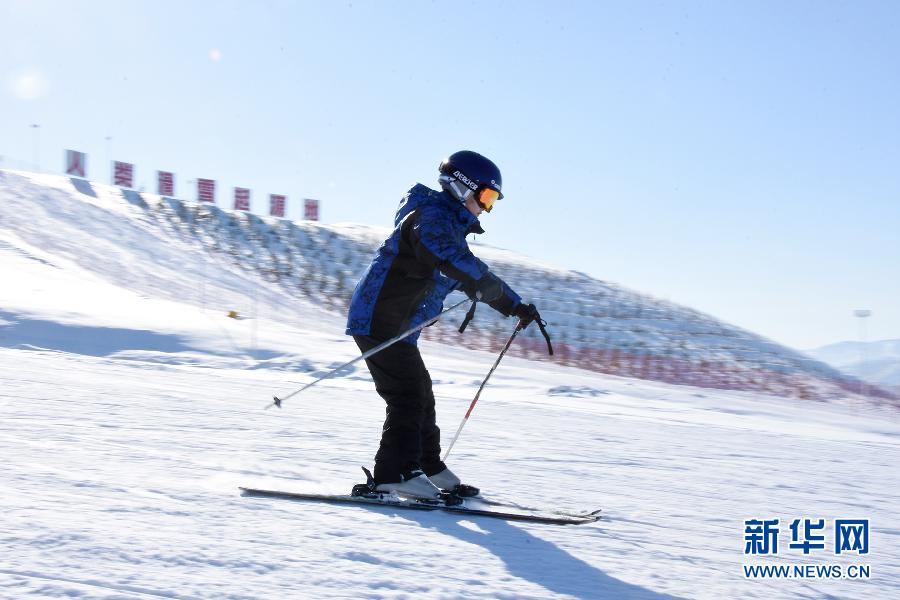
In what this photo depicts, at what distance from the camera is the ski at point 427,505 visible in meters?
3.36

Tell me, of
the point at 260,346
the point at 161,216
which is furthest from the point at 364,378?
the point at 161,216

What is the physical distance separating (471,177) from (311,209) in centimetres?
3166

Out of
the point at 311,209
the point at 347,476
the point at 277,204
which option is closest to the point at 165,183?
the point at 277,204

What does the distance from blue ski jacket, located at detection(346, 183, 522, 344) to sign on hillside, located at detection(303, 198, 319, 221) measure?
31.0 meters

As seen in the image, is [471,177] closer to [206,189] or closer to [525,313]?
[525,313]

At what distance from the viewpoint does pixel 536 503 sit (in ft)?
12.3

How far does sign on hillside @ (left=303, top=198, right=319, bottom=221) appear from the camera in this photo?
112ft

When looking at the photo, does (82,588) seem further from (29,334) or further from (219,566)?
(29,334)

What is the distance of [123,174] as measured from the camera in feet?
106

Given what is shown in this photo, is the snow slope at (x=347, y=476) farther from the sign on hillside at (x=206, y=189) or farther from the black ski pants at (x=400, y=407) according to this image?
the sign on hillside at (x=206, y=189)

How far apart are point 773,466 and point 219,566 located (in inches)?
161

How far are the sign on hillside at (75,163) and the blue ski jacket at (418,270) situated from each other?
105 ft

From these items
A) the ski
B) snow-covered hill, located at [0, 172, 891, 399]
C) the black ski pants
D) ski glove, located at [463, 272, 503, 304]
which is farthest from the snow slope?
snow-covered hill, located at [0, 172, 891, 399]

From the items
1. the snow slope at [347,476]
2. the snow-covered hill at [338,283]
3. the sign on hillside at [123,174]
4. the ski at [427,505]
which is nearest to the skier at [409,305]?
the ski at [427,505]
